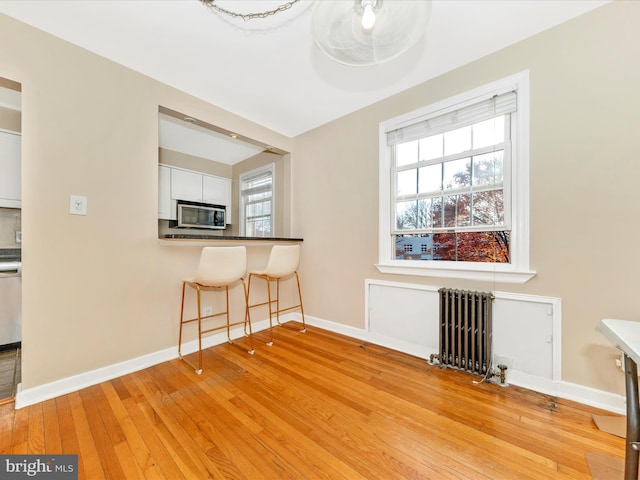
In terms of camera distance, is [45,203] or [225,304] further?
[225,304]

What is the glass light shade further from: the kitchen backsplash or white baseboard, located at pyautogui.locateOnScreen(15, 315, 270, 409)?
the kitchen backsplash

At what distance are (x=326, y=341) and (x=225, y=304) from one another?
115cm

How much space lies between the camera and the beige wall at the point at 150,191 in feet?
5.41

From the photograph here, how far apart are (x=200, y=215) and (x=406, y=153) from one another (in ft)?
10.3

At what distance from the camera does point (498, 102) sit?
81.1 inches

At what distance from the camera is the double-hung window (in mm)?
4207

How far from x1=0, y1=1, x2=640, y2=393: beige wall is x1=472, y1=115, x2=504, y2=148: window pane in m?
0.23

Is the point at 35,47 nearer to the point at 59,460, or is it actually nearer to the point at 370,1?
the point at 370,1

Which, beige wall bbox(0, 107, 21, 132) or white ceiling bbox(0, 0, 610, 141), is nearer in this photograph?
white ceiling bbox(0, 0, 610, 141)

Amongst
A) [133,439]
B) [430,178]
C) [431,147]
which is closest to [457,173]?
[430,178]

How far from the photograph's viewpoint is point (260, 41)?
76.7 inches

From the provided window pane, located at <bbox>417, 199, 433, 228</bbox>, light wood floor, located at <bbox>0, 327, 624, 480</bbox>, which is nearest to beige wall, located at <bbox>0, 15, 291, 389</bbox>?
light wood floor, located at <bbox>0, 327, 624, 480</bbox>

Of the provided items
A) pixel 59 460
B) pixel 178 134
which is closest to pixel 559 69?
pixel 59 460

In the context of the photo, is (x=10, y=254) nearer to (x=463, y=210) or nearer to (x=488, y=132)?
(x=463, y=210)
